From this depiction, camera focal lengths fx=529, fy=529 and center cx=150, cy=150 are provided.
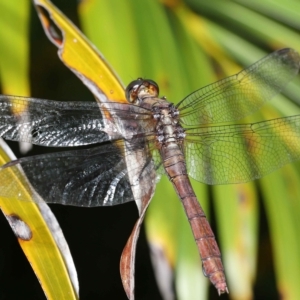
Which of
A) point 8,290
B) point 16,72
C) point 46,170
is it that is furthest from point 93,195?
point 8,290

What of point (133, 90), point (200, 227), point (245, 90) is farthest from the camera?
point (245, 90)

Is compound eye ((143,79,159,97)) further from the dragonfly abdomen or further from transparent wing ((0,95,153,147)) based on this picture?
the dragonfly abdomen

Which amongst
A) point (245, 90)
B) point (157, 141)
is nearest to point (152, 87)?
point (157, 141)

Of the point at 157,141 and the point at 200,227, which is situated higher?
the point at 157,141

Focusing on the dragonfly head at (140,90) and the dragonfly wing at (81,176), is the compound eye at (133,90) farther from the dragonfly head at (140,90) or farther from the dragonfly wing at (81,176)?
the dragonfly wing at (81,176)

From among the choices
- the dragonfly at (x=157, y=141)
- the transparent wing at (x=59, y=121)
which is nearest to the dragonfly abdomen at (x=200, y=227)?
the dragonfly at (x=157, y=141)

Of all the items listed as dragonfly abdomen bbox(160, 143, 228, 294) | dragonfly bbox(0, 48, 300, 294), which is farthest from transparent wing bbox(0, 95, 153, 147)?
dragonfly abdomen bbox(160, 143, 228, 294)

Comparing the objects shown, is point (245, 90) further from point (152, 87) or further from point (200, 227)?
point (200, 227)
